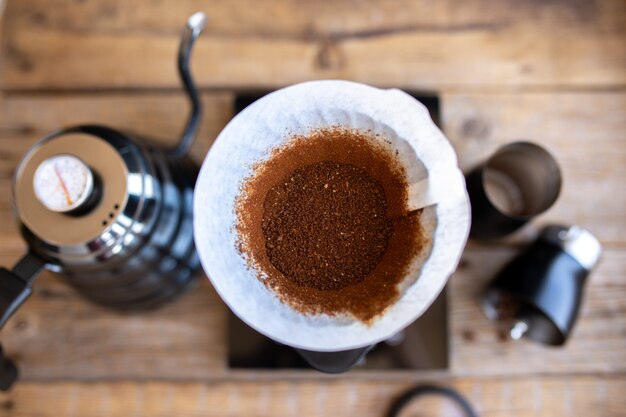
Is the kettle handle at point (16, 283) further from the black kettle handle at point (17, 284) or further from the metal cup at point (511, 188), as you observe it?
the metal cup at point (511, 188)

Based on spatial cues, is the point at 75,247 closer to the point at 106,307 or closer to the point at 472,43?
the point at 106,307

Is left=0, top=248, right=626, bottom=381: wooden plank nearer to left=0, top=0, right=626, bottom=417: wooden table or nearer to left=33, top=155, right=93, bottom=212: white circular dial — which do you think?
left=0, top=0, right=626, bottom=417: wooden table

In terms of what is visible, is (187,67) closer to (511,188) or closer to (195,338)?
(195,338)

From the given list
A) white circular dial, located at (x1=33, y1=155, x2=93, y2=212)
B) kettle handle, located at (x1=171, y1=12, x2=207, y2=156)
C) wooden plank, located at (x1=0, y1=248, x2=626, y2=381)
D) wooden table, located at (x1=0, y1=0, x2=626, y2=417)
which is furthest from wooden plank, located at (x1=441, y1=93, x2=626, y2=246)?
white circular dial, located at (x1=33, y1=155, x2=93, y2=212)

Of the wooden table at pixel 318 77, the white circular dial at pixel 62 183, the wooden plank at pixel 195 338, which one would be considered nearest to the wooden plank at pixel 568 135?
the wooden table at pixel 318 77

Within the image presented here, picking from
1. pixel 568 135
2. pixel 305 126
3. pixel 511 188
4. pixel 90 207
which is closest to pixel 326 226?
pixel 305 126

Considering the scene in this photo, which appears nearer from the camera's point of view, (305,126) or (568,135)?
(305,126)

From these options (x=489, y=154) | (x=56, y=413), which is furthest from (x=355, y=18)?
(x=56, y=413)

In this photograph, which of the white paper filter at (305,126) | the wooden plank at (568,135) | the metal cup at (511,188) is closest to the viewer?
the white paper filter at (305,126)
